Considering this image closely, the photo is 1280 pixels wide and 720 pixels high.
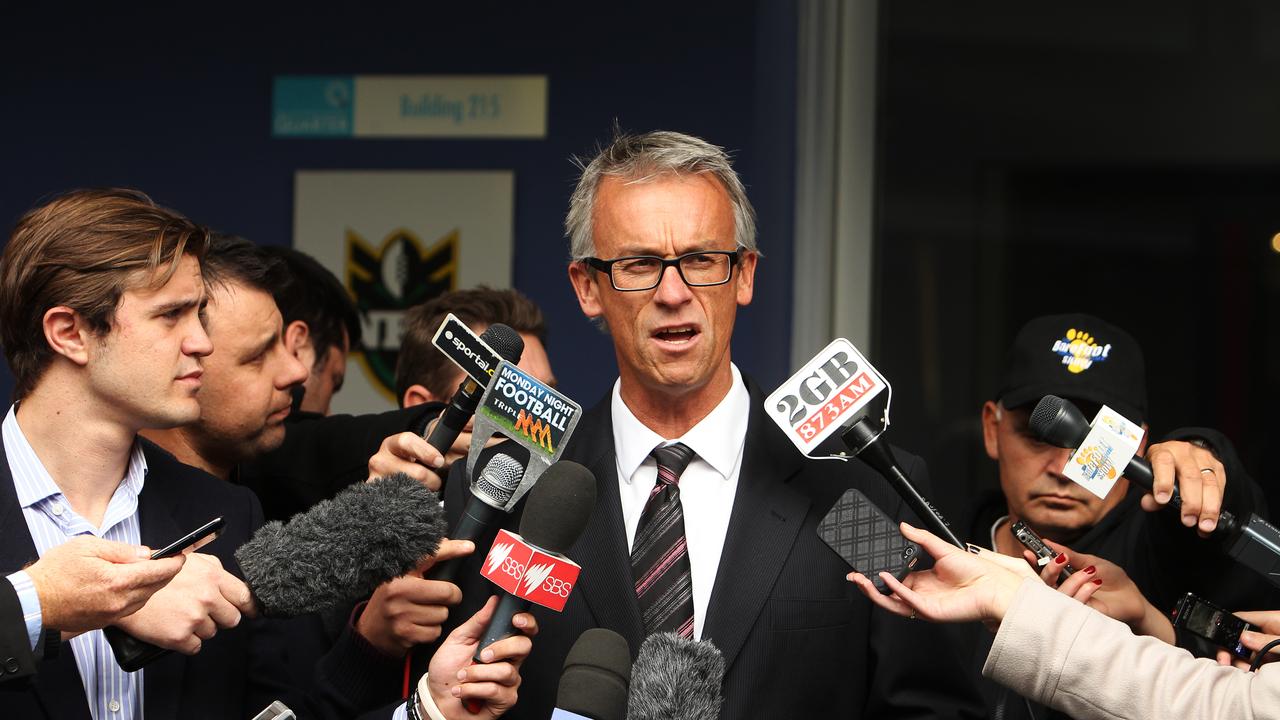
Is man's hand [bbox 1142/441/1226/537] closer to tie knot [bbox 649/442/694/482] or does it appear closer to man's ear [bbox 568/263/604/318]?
tie knot [bbox 649/442/694/482]

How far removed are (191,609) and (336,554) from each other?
0.22 metres

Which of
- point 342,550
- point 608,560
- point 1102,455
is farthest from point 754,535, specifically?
point 342,550

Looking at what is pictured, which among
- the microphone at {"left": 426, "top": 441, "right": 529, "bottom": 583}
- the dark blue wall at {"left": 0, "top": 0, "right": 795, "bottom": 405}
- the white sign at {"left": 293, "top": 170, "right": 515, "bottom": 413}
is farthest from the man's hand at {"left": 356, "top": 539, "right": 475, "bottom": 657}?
the white sign at {"left": 293, "top": 170, "right": 515, "bottom": 413}

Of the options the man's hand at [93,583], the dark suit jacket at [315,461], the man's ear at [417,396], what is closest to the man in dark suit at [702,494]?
the man's hand at [93,583]

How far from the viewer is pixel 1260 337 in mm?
4410

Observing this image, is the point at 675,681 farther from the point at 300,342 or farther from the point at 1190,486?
the point at 300,342

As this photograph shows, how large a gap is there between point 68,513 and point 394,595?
535mm

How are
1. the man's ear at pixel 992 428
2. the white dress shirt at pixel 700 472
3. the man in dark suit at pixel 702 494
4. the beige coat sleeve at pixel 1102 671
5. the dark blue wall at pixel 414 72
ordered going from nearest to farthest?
the beige coat sleeve at pixel 1102 671, the man in dark suit at pixel 702 494, the white dress shirt at pixel 700 472, the man's ear at pixel 992 428, the dark blue wall at pixel 414 72

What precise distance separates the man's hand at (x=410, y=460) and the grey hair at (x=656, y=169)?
0.46 meters

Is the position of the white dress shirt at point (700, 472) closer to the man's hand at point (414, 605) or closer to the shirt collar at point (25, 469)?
the man's hand at point (414, 605)

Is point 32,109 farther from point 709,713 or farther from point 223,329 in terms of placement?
point 709,713

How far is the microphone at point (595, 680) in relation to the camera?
178 centimetres

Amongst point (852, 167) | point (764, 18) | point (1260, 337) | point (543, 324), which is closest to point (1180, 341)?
point (1260, 337)

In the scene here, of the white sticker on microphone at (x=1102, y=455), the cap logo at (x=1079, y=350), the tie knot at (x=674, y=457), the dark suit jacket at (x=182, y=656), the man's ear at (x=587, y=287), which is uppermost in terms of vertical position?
the man's ear at (x=587, y=287)
